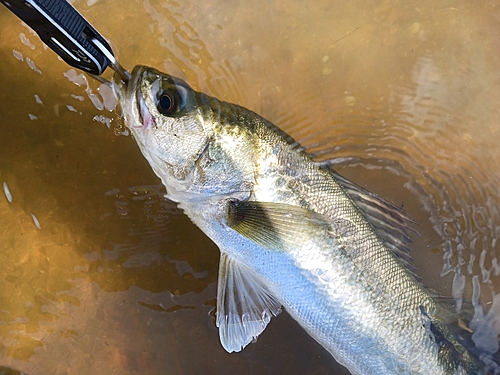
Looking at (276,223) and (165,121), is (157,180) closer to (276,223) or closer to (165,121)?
(165,121)

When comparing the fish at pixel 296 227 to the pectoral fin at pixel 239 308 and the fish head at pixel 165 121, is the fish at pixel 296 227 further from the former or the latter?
the pectoral fin at pixel 239 308

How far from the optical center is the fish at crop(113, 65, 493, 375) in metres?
1.48

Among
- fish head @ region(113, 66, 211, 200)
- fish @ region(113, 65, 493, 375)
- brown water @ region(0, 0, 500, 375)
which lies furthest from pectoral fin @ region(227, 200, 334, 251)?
brown water @ region(0, 0, 500, 375)

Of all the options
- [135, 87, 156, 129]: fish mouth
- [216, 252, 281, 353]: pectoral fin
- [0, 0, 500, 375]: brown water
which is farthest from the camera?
[0, 0, 500, 375]: brown water

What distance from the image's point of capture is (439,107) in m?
2.05

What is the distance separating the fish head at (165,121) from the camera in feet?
4.66

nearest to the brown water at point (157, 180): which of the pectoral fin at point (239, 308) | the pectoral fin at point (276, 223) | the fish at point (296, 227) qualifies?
the pectoral fin at point (239, 308)

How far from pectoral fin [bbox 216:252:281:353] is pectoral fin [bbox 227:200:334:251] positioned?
283 millimetres

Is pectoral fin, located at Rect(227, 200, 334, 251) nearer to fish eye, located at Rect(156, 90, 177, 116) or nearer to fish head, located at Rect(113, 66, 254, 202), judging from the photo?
fish head, located at Rect(113, 66, 254, 202)

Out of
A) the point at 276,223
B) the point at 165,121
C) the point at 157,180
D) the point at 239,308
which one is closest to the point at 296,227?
the point at 276,223

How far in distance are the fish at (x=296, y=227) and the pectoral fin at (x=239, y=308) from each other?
0.39 ft

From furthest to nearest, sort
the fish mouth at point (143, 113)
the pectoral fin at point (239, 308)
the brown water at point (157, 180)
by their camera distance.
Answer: the brown water at point (157, 180), the pectoral fin at point (239, 308), the fish mouth at point (143, 113)

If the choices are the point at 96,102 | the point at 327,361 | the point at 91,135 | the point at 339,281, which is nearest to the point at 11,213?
the point at 91,135

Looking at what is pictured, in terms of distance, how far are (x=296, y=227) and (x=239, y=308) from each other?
1.65 feet
